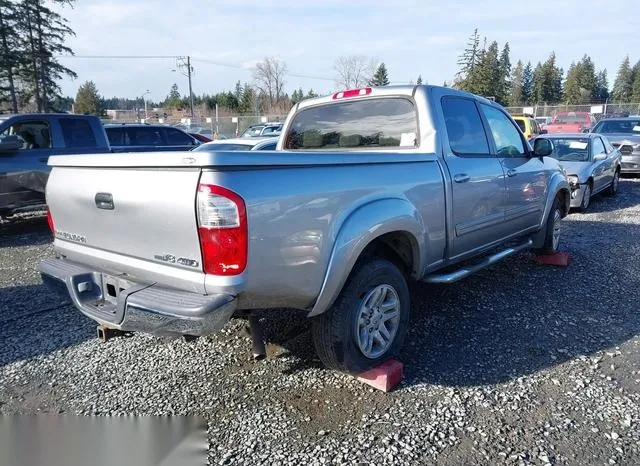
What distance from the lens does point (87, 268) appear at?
3068 millimetres

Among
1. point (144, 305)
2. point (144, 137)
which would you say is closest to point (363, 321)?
point (144, 305)

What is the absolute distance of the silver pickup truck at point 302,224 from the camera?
2400 mm

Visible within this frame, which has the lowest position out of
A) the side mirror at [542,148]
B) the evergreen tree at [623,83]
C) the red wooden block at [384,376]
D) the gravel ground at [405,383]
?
the gravel ground at [405,383]

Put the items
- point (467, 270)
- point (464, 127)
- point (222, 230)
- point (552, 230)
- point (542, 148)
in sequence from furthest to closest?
point (552, 230) → point (542, 148) → point (464, 127) → point (467, 270) → point (222, 230)

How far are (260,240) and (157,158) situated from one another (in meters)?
0.71

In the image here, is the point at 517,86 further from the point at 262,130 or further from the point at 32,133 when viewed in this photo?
the point at 32,133

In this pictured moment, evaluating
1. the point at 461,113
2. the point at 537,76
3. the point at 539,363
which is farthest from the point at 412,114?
the point at 537,76

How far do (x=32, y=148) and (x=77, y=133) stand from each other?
791 millimetres

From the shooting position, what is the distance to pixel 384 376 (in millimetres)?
3129

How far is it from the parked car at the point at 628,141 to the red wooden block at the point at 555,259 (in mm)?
9872

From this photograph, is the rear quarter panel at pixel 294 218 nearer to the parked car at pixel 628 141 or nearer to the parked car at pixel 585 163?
the parked car at pixel 585 163

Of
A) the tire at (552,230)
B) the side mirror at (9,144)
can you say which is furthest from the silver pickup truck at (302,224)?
the side mirror at (9,144)

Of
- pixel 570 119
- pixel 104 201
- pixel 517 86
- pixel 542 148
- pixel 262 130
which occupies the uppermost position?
pixel 517 86

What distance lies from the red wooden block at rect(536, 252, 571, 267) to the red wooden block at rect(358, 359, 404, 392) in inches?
140
